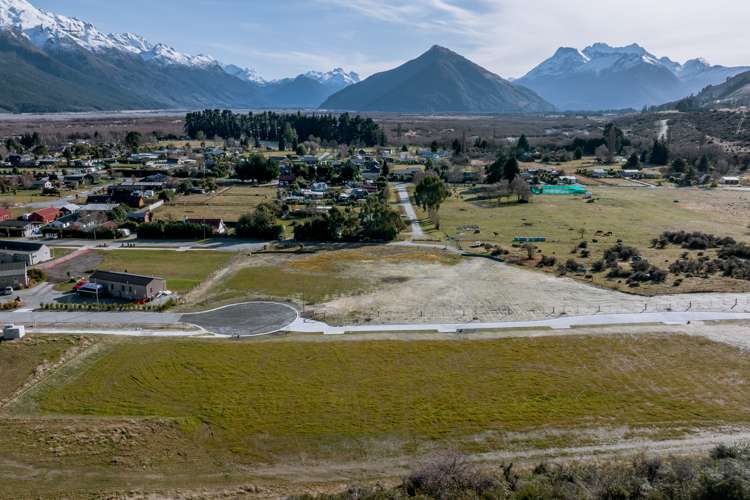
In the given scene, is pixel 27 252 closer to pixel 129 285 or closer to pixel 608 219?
pixel 129 285

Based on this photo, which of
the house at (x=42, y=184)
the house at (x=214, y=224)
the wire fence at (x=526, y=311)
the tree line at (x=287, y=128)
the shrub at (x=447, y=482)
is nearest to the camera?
the shrub at (x=447, y=482)

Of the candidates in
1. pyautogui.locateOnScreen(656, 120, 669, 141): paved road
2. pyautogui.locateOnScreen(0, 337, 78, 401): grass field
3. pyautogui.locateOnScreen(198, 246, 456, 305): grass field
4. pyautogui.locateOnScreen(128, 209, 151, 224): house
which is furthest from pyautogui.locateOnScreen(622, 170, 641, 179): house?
pyautogui.locateOnScreen(0, 337, 78, 401): grass field

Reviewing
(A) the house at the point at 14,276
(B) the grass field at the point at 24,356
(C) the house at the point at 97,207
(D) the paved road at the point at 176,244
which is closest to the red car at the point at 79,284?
(A) the house at the point at 14,276

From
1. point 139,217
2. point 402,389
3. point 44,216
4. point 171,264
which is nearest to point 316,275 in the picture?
point 171,264

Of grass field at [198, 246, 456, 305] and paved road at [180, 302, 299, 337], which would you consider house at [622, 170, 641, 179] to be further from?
paved road at [180, 302, 299, 337]

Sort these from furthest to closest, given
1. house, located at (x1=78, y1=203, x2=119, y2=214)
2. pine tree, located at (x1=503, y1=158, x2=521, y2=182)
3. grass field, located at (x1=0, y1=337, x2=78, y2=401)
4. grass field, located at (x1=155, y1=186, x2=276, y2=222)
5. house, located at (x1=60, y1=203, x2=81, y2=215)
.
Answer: pine tree, located at (x1=503, y1=158, x2=521, y2=182), grass field, located at (x1=155, y1=186, x2=276, y2=222), house, located at (x1=60, y1=203, x2=81, y2=215), house, located at (x1=78, y1=203, x2=119, y2=214), grass field, located at (x1=0, y1=337, x2=78, y2=401)

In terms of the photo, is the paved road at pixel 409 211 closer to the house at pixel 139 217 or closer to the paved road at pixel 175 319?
the paved road at pixel 175 319
